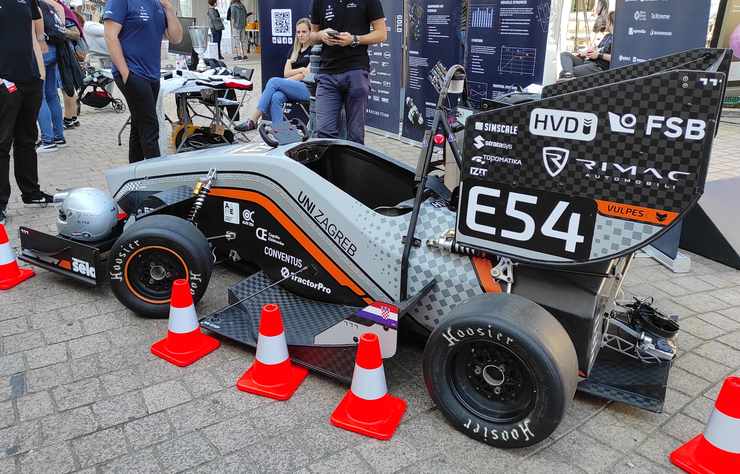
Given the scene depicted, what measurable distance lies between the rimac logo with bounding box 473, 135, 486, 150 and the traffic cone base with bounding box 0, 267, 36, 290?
3.06 metres

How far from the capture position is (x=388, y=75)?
28.0ft

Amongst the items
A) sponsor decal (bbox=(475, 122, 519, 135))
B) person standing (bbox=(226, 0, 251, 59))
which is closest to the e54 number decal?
sponsor decal (bbox=(475, 122, 519, 135))

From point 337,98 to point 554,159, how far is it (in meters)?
3.22

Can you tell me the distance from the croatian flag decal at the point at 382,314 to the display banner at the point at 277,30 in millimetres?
6425

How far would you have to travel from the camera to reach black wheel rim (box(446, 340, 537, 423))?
2.20 meters

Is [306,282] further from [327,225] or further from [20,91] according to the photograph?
[20,91]

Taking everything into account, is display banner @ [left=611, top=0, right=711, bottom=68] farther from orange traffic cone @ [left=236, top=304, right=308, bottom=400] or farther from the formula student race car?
orange traffic cone @ [left=236, top=304, right=308, bottom=400]

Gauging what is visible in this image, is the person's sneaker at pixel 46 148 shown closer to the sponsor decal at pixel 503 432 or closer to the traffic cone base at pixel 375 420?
the traffic cone base at pixel 375 420

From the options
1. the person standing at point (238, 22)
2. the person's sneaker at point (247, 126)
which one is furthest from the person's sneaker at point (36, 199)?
the person standing at point (238, 22)

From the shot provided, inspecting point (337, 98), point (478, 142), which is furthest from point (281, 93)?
point (478, 142)

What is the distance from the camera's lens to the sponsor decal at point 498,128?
2.22m

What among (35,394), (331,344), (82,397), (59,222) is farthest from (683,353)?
(59,222)

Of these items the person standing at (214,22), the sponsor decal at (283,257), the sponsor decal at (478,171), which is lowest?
the sponsor decal at (283,257)

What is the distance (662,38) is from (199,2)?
24.7 metres
